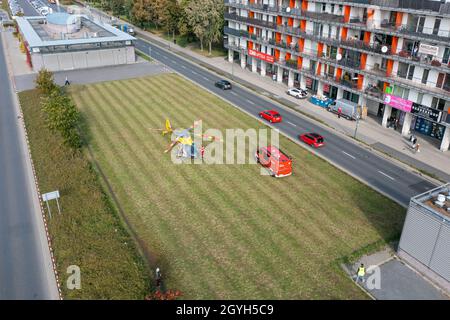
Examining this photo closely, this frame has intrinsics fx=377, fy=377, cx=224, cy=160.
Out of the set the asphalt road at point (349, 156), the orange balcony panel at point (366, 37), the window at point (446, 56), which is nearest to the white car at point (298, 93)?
the asphalt road at point (349, 156)

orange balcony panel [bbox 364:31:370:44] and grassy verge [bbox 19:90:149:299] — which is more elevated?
orange balcony panel [bbox 364:31:370:44]

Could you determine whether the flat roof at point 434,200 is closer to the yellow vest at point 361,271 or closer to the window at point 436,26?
the yellow vest at point 361,271

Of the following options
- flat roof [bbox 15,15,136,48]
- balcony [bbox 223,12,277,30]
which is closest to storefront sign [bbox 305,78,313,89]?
balcony [bbox 223,12,277,30]

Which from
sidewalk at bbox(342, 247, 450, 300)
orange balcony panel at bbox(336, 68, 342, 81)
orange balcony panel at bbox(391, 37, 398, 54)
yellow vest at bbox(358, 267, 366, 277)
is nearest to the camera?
sidewalk at bbox(342, 247, 450, 300)

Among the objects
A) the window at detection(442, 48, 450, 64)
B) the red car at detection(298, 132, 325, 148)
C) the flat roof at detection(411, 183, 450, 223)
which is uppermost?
the window at detection(442, 48, 450, 64)

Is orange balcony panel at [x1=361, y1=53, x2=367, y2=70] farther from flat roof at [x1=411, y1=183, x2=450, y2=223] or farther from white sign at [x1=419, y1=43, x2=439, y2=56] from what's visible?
flat roof at [x1=411, y1=183, x2=450, y2=223]

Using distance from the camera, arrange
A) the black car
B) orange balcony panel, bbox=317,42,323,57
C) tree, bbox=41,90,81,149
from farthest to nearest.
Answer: the black car < orange balcony panel, bbox=317,42,323,57 < tree, bbox=41,90,81,149

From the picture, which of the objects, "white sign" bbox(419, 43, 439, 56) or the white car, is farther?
the white car
